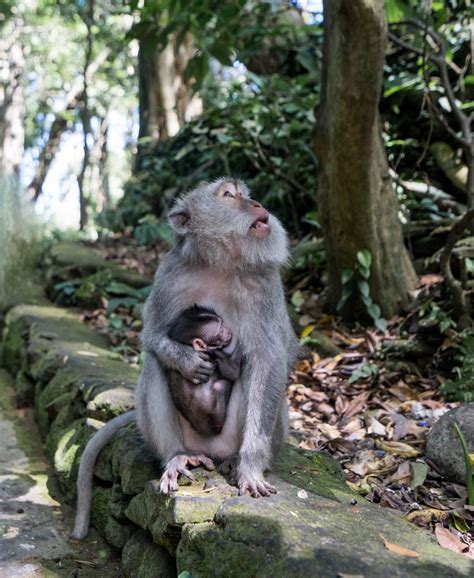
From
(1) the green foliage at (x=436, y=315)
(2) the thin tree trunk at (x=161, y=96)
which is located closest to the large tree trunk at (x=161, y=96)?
(2) the thin tree trunk at (x=161, y=96)

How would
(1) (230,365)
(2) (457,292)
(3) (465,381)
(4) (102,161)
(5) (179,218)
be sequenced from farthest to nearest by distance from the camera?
(4) (102,161), (2) (457,292), (3) (465,381), (5) (179,218), (1) (230,365)

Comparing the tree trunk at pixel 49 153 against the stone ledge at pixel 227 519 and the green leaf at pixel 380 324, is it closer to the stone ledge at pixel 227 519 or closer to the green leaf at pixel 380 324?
the green leaf at pixel 380 324

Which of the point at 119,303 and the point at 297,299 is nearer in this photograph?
the point at 297,299

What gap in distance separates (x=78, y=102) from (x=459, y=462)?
1818 centimetres

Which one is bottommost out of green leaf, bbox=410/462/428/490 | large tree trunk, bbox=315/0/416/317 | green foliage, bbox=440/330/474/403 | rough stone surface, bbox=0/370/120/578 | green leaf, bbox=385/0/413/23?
rough stone surface, bbox=0/370/120/578

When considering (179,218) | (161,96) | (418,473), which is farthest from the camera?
(161,96)

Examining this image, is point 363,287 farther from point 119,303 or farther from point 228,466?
point 228,466

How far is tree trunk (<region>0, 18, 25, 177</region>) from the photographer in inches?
689

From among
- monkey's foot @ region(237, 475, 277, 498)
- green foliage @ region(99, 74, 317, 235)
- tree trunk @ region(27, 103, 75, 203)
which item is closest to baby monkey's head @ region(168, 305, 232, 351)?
monkey's foot @ region(237, 475, 277, 498)

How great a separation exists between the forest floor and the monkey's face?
4.17 feet

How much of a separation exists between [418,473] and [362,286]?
85.2 inches

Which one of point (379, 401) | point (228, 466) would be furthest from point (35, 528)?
point (379, 401)

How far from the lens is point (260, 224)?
3.11 m

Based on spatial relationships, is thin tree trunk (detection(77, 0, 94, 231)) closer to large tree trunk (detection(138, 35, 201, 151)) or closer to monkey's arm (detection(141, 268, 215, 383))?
large tree trunk (detection(138, 35, 201, 151))
